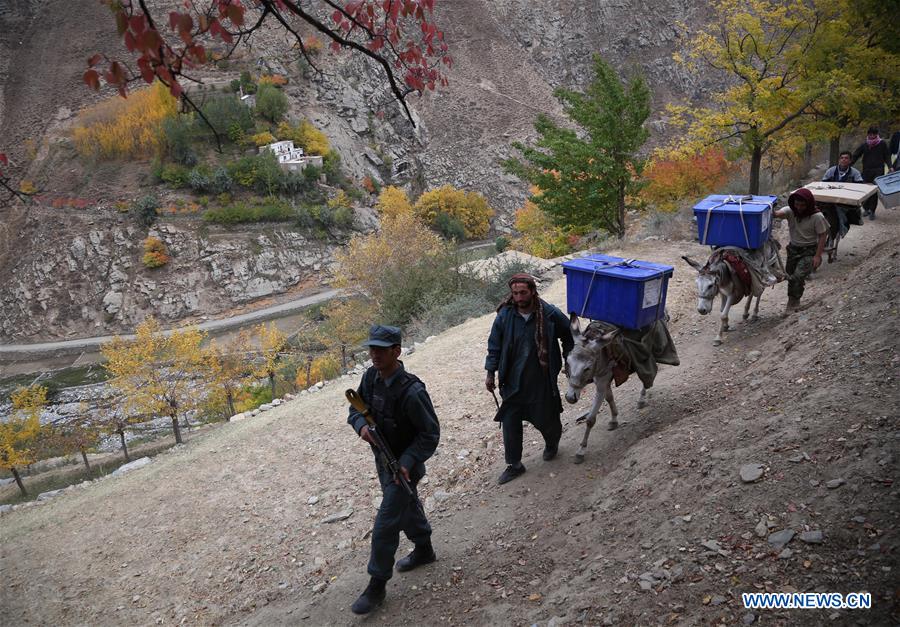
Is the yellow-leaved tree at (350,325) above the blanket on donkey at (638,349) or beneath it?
Answer: beneath

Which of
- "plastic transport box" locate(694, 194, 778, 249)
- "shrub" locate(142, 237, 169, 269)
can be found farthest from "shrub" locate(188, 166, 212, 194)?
"plastic transport box" locate(694, 194, 778, 249)

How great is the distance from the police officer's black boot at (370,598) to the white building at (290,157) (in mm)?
50395

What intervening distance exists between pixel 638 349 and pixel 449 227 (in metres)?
45.8

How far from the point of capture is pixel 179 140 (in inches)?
1956

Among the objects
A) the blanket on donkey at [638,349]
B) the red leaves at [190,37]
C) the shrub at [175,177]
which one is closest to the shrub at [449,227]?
the shrub at [175,177]

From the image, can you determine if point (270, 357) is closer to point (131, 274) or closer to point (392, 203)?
point (131, 274)

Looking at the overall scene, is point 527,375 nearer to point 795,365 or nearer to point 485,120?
point 795,365

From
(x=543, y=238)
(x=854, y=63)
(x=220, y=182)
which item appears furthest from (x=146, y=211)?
(x=854, y=63)

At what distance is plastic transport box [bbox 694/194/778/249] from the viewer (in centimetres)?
685

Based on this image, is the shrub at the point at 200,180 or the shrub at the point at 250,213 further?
the shrub at the point at 200,180

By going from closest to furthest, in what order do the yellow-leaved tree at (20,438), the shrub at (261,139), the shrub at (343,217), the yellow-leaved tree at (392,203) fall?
the yellow-leaved tree at (20,438), the yellow-leaved tree at (392,203), the shrub at (343,217), the shrub at (261,139)

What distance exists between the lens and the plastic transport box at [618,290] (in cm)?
490

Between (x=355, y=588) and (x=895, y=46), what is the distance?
17.3 m

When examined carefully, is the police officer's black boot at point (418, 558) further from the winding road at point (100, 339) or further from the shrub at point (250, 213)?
the shrub at point (250, 213)
